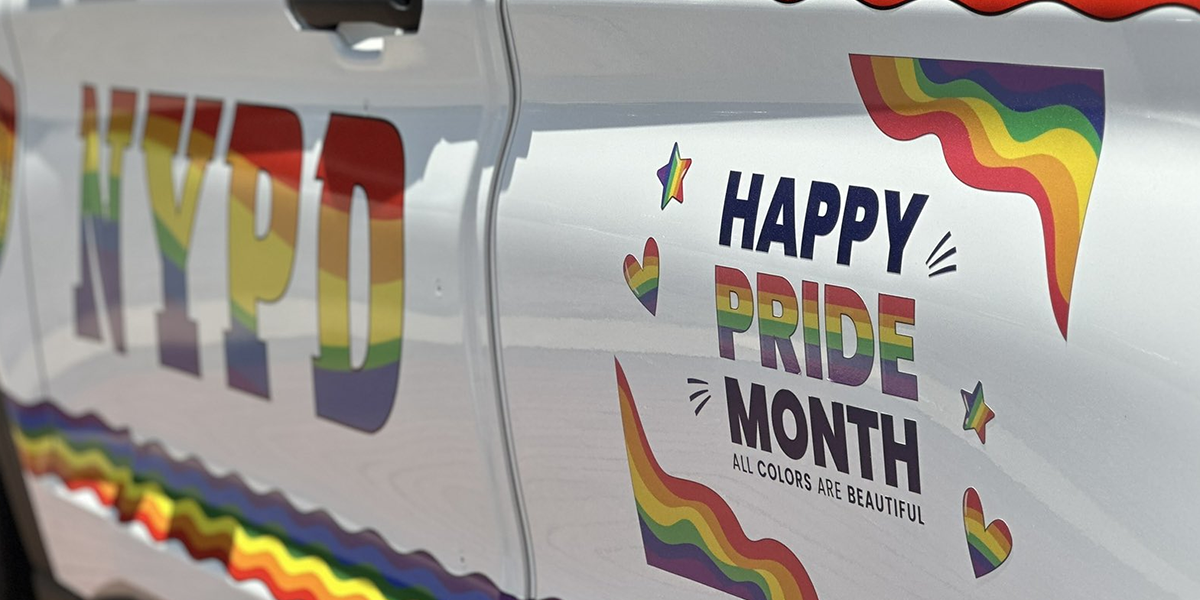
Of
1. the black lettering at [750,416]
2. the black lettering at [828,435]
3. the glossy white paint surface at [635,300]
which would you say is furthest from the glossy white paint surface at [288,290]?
the black lettering at [828,435]

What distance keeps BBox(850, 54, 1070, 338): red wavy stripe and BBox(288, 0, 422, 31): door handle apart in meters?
0.73

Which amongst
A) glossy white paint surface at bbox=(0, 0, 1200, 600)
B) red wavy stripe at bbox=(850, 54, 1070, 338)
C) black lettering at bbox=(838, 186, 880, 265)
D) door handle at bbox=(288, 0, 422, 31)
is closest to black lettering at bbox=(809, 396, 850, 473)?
glossy white paint surface at bbox=(0, 0, 1200, 600)

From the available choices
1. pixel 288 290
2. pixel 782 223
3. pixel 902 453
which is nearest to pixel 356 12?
pixel 288 290

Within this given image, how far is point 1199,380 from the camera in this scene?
1190 millimetres

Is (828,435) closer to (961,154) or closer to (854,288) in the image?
(854,288)

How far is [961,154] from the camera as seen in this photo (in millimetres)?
1360

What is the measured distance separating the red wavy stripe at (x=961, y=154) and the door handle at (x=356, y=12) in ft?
2.41

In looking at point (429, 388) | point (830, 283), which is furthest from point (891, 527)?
point (429, 388)

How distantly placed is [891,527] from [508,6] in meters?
0.81

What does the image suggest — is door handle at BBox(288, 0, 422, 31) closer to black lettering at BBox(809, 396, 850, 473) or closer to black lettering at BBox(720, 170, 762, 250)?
black lettering at BBox(720, 170, 762, 250)

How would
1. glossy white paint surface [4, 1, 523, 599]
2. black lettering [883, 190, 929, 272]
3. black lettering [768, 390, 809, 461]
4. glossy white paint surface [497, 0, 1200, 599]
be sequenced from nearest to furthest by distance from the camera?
glossy white paint surface [497, 0, 1200, 599], black lettering [883, 190, 929, 272], black lettering [768, 390, 809, 461], glossy white paint surface [4, 1, 523, 599]

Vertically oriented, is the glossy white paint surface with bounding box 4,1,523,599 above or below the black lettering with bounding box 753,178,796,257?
below

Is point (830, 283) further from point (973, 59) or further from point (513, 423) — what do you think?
point (513, 423)

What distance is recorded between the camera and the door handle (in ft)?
6.45
